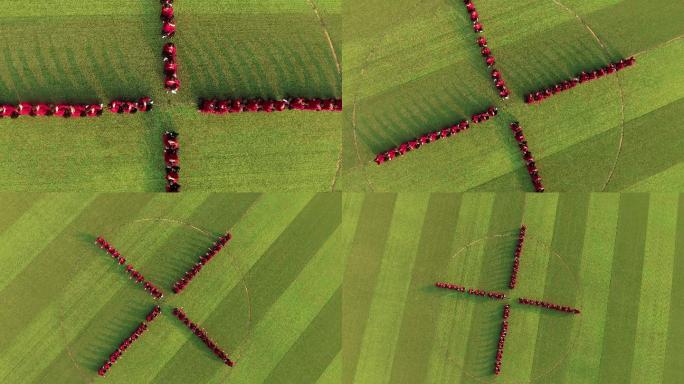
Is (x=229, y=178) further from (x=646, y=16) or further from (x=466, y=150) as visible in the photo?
(x=646, y=16)

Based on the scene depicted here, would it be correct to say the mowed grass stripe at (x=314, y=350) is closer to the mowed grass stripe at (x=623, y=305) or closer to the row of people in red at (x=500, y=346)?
the row of people in red at (x=500, y=346)

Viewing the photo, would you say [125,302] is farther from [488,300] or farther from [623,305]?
[623,305]

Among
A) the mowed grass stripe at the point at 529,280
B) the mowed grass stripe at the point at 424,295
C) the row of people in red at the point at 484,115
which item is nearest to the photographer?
the row of people in red at the point at 484,115

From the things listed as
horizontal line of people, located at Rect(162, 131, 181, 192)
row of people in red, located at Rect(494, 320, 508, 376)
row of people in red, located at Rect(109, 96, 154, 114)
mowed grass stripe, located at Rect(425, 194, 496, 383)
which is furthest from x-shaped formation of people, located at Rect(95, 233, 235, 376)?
row of people in red, located at Rect(494, 320, 508, 376)

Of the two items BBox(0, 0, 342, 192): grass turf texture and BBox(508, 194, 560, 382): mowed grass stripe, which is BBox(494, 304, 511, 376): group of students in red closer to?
BBox(508, 194, 560, 382): mowed grass stripe

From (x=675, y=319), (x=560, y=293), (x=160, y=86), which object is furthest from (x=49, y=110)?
(x=675, y=319)

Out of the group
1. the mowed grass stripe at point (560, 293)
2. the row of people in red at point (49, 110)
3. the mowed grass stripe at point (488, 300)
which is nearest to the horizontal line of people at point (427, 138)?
the mowed grass stripe at point (488, 300)
